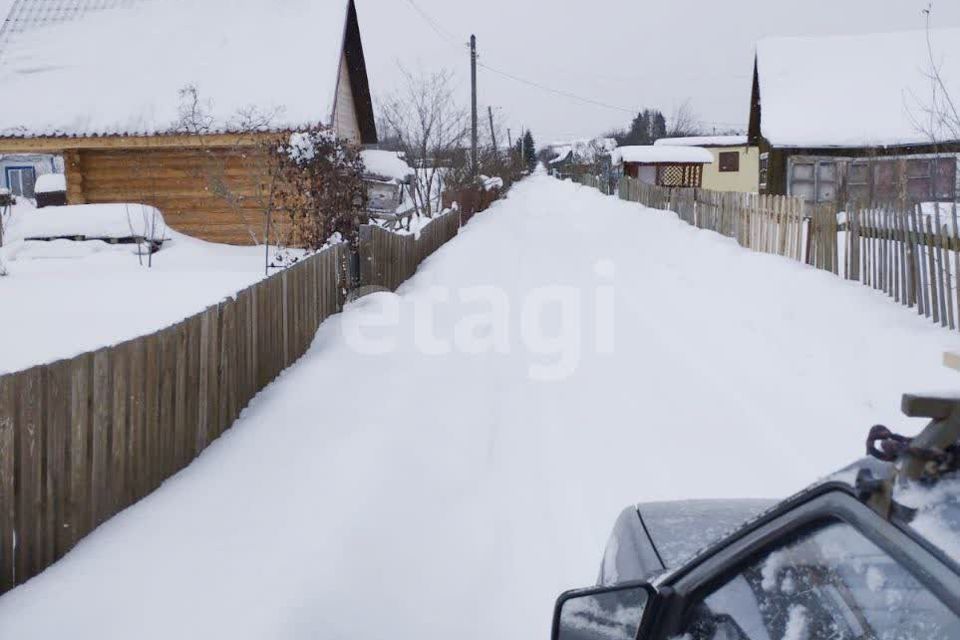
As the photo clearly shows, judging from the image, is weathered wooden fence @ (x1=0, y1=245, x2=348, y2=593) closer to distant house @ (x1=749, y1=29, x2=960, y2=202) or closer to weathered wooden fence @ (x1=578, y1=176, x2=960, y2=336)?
weathered wooden fence @ (x1=578, y1=176, x2=960, y2=336)


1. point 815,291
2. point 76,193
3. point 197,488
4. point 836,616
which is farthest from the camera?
point 76,193

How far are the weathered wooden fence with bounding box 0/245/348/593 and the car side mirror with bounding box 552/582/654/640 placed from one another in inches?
118

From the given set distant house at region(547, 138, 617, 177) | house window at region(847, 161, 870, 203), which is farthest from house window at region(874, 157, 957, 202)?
distant house at region(547, 138, 617, 177)

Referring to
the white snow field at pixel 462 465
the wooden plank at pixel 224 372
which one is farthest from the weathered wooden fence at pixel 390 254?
the wooden plank at pixel 224 372

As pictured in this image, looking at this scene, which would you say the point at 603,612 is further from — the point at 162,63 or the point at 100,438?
the point at 162,63

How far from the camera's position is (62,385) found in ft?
13.5

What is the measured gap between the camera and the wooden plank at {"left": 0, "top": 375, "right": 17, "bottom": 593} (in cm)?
375

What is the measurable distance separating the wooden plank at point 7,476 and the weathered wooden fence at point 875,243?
27.5 ft

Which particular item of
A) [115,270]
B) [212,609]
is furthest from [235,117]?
[212,609]

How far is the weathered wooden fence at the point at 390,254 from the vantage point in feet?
40.7

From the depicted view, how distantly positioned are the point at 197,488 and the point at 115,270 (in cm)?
1089

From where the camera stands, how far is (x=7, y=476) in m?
3.79

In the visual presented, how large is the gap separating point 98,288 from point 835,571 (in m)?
13.0

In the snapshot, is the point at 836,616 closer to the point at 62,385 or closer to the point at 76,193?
the point at 62,385
